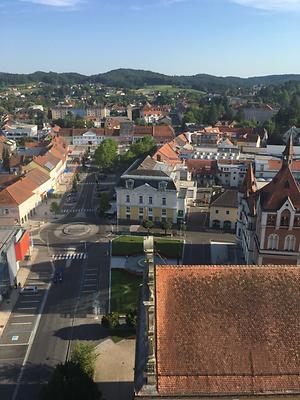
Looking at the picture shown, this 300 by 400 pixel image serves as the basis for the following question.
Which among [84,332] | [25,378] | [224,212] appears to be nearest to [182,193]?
[224,212]

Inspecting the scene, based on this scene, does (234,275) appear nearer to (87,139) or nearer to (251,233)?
(251,233)

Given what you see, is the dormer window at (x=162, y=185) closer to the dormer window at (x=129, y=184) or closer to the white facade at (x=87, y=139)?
the dormer window at (x=129, y=184)

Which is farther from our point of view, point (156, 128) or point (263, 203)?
point (156, 128)

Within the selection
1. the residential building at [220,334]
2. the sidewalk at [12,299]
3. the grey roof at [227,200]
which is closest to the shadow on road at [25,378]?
the sidewalk at [12,299]

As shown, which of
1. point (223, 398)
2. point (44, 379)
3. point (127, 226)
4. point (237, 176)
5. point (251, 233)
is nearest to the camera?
point (223, 398)

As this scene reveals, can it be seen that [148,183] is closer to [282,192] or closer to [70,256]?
[70,256]

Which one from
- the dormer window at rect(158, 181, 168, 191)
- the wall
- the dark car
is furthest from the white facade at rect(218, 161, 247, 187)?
the dark car

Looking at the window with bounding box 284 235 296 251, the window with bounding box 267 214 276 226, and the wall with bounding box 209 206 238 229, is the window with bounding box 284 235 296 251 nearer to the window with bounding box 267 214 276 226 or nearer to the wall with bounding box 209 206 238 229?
the window with bounding box 267 214 276 226

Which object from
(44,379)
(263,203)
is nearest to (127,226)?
(263,203)
